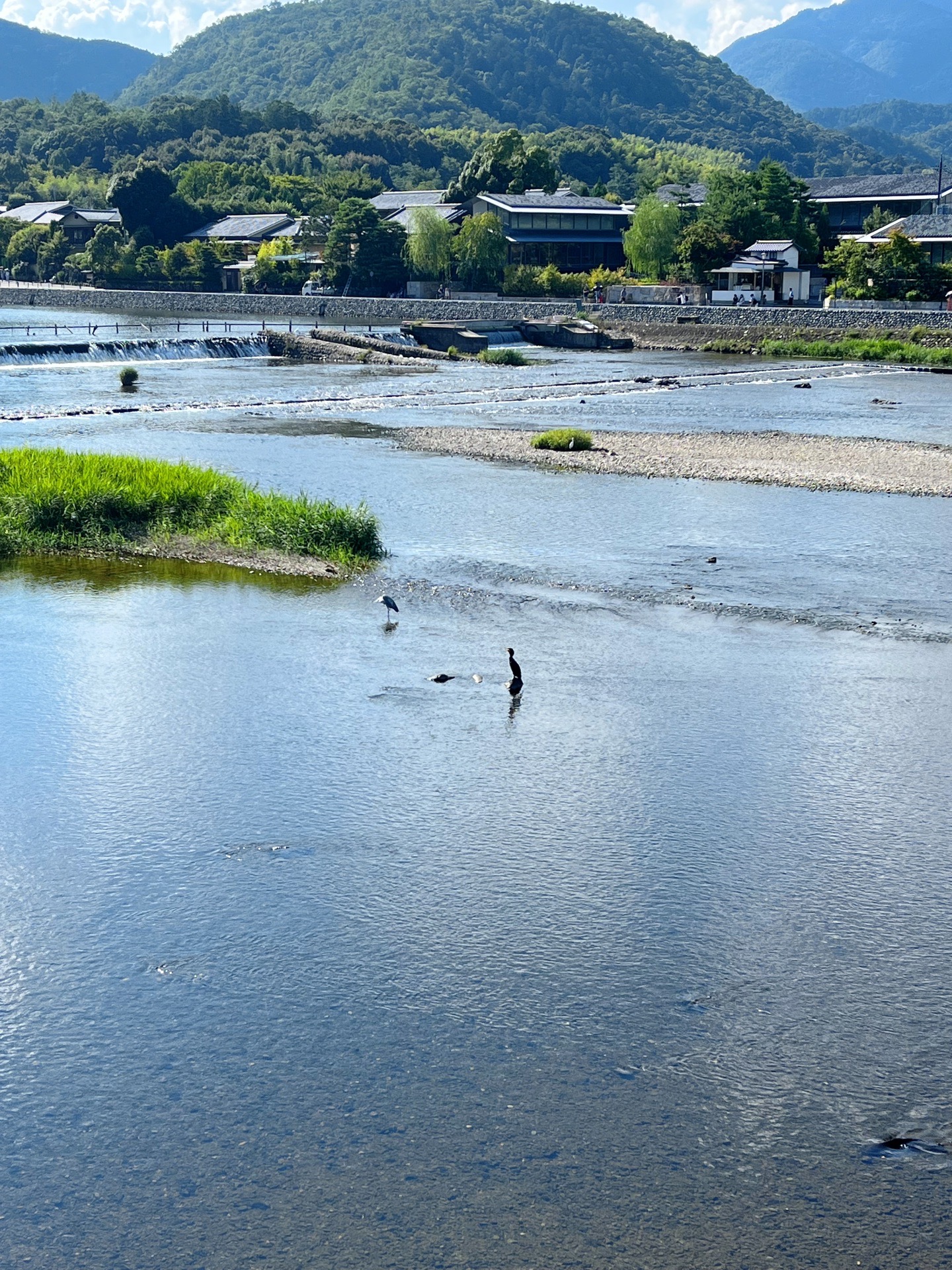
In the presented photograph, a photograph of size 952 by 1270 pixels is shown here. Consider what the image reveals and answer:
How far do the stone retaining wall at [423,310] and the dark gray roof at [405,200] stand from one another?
10662mm

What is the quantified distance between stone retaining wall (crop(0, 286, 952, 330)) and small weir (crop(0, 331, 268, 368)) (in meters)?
13.2

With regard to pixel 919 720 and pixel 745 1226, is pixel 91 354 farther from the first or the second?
pixel 745 1226

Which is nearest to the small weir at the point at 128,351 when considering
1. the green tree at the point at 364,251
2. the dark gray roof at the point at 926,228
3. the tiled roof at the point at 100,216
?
the green tree at the point at 364,251

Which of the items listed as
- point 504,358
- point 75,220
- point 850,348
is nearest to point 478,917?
point 504,358

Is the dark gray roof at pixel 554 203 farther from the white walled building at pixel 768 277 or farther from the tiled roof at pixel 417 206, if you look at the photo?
the white walled building at pixel 768 277

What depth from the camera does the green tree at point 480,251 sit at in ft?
219

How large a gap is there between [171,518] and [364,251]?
52.8 m

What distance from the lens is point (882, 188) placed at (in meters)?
71.1

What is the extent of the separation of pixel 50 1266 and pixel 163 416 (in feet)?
90.6

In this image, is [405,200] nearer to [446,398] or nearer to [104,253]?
[104,253]

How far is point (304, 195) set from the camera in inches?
3548

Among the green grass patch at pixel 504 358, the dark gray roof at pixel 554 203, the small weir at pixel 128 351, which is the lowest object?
the green grass patch at pixel 504 358

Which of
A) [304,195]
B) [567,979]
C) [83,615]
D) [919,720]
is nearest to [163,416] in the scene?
[83,615]

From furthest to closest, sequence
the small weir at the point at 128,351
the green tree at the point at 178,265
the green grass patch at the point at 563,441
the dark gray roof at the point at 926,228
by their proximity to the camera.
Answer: the green tree at the point at 178,265 → the dark gray roof at the point at 926,228 → the small weir at the point at 128,351 → the green grass patch at the point at 563,441
